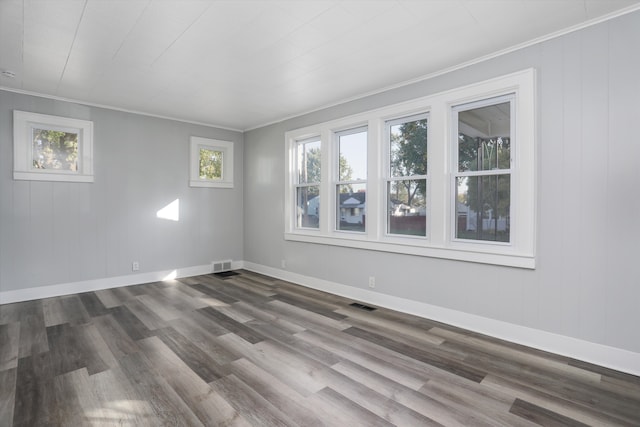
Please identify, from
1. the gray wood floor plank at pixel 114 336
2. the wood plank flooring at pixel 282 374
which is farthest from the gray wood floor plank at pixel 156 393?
the gray wood floor plank at pixel 114 336

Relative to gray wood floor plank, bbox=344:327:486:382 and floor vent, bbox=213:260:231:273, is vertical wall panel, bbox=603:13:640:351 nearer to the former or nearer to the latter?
gray wood floor plank, bbox=344:327:486:382

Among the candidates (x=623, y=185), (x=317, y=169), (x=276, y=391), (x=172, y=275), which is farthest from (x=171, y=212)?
(x=623, y=185)

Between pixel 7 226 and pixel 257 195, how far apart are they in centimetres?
345

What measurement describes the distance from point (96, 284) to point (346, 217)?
380 cm

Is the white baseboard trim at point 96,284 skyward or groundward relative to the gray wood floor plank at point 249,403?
skyward

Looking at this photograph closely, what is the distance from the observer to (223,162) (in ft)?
20.3

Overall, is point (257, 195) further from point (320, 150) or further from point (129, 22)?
point (129, 22)

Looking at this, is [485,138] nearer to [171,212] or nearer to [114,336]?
[114,336]

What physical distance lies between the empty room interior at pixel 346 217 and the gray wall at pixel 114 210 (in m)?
0.03

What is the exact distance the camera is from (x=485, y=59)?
124 inches

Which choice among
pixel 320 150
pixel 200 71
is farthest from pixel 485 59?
pixel 200 71

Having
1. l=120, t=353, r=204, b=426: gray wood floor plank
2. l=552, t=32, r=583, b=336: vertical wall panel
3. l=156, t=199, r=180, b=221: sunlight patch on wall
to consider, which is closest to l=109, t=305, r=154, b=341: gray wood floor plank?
l=120, t=353, r=204, b=426: gray wood floor plank

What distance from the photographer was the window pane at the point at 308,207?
511 centimetres

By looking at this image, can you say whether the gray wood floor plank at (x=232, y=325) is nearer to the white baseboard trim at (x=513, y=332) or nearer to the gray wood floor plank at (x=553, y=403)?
the white baseboard trim at (x=513, y=332)
